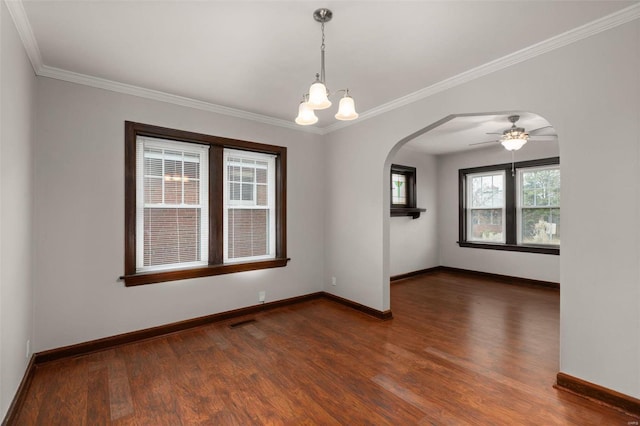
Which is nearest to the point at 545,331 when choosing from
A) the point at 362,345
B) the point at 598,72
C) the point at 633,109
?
the point at 362,345

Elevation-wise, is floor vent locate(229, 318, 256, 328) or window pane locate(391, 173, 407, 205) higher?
window pane locate(391, 173, 407, 205)

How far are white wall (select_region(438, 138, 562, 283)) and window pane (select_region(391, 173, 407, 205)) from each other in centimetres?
123

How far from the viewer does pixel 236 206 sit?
13.4 feet

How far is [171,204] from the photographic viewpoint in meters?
3.56

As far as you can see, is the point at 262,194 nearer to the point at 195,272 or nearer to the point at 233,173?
the point at 233,173

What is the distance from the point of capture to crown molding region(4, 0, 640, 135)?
2.07 m

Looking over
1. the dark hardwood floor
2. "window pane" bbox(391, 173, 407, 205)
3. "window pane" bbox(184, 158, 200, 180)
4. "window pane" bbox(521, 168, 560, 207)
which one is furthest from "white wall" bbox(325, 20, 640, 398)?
"window pane" bbox(521, 168, 560, 207)

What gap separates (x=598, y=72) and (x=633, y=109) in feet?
1.23

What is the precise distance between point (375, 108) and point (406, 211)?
9.45 ft

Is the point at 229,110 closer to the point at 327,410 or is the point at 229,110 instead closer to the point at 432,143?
the point at 327,410

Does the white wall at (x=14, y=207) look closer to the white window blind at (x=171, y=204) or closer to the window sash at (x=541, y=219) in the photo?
the white window blind at (x=171, y=204)

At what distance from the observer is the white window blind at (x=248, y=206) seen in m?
4.02

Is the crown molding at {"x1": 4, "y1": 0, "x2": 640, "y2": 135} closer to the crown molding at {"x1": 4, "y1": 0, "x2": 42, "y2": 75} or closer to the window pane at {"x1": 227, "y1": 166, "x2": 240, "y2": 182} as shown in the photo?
the crown molding at {"x1": 4, "y1": 0, "x2": 42, "y2": 75}

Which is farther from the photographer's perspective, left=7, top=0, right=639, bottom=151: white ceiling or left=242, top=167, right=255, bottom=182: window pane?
left=242, top=167, right=255, bottom=182: window pane
